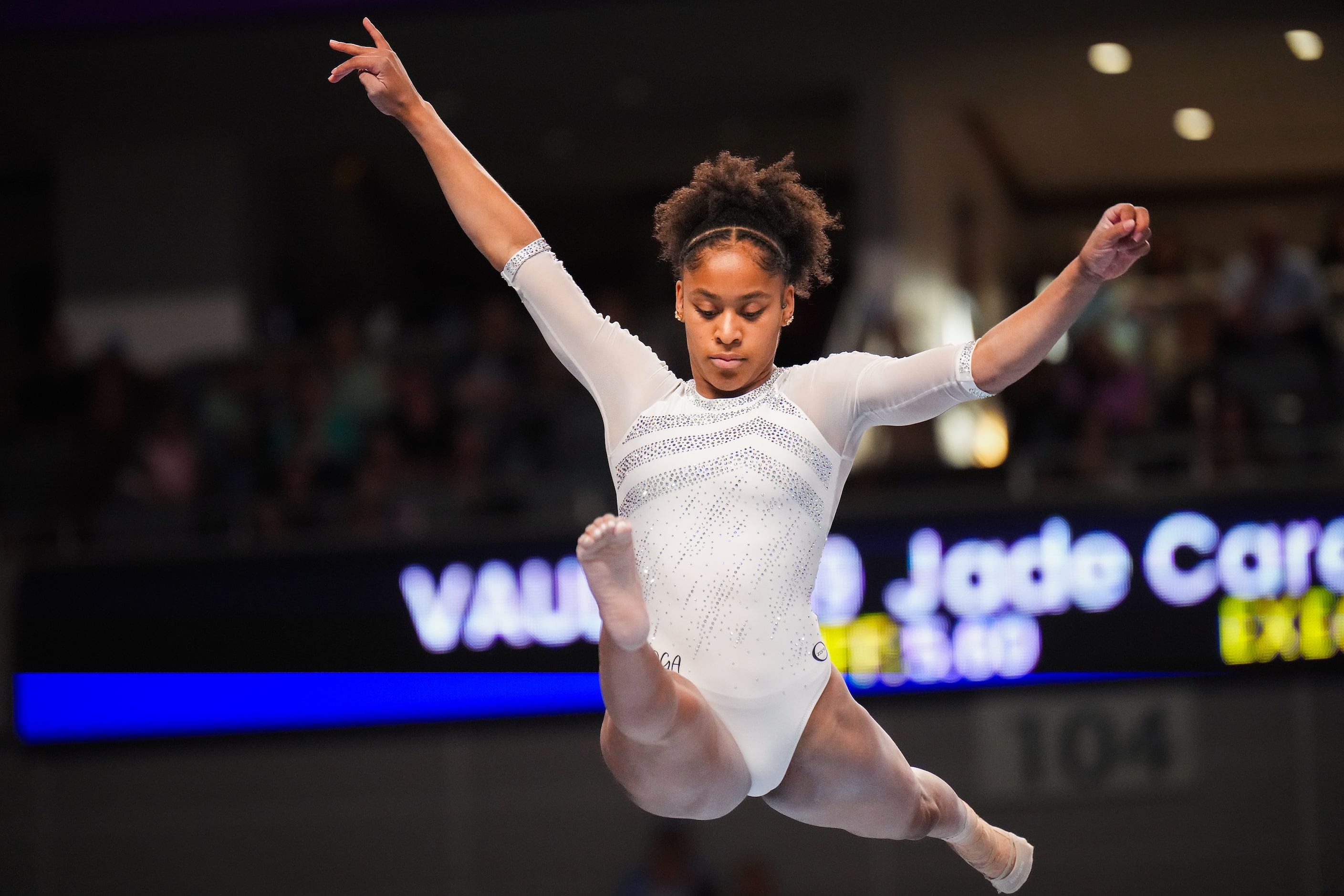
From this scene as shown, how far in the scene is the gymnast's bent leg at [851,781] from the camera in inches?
113

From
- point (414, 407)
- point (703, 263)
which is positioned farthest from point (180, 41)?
point (703, 263)

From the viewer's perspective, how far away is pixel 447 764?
8.62 meters

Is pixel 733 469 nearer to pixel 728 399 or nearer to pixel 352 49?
pixel 728 399

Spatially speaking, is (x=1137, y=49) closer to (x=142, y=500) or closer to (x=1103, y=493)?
(x=1103, y=493)

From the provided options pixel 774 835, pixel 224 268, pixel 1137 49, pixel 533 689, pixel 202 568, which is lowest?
pixel 774 835

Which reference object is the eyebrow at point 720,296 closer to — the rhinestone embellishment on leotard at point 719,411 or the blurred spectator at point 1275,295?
the rhinestone embellishment on leotard at point 719,411

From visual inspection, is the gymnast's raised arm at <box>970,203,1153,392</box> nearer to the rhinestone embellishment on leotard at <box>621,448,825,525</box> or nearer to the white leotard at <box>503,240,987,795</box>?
the white leotard at <box>503,240,987,795</box>

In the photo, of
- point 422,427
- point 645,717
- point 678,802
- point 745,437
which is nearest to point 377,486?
point 422,427

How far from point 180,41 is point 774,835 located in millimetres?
5883

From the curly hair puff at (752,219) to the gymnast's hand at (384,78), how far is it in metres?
0.57

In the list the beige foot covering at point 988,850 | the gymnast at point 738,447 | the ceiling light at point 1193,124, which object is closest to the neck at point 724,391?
the gymnast at point 738,447

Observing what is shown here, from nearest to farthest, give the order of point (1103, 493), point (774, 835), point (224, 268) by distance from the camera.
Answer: point (1103, 493) < point (774, 835) < point (224, 268)

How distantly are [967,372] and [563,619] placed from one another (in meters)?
4.37

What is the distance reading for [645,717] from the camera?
2.49 m
